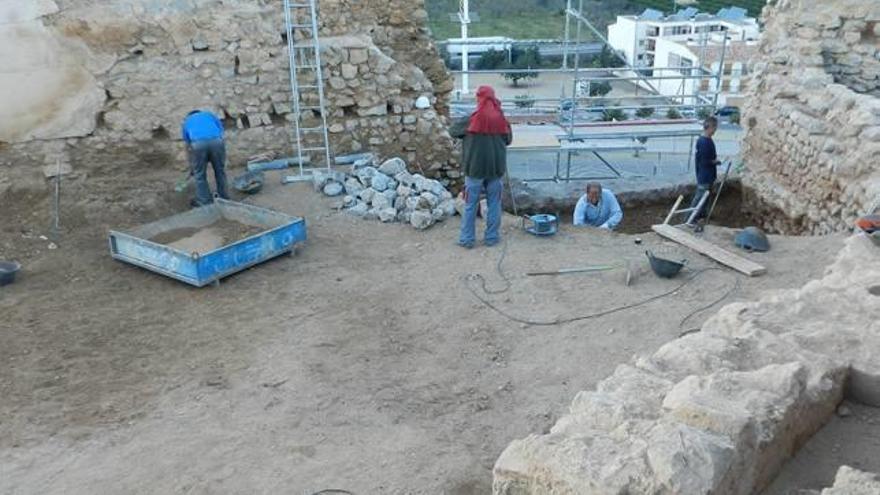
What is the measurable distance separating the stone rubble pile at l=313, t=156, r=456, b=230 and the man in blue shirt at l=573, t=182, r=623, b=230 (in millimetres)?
1567

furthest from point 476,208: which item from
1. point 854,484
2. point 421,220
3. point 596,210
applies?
point 854,484

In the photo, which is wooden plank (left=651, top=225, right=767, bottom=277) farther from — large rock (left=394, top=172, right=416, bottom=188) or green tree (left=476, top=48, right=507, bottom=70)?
green tree (left=476, top=48, right=507, bottom=70)

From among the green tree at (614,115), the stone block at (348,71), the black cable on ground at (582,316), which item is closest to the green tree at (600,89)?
the green tree at (614,115)

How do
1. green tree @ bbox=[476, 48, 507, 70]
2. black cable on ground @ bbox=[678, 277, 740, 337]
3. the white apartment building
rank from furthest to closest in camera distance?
green tree @ bbox=[476, 48, 507, 70]
the white apartment building
black cable on ground @ bbox=[678, 277, 740, 337]

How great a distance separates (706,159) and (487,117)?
152 inches

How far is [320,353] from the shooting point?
651 cm

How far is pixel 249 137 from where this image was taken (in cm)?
1080

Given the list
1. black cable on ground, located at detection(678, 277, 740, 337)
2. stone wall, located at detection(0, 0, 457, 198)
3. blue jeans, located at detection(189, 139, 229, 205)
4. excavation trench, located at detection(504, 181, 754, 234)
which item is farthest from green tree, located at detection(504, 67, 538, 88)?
black cable on ground, located at detection(678, 277, 740, 337)

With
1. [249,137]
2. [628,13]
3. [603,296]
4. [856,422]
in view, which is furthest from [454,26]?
[856,422]

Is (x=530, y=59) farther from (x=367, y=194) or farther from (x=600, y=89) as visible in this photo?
(x=367, y=194)

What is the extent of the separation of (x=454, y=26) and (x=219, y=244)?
40553mm

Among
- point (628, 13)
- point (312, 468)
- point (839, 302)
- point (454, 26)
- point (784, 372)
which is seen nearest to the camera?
point (784, 372)

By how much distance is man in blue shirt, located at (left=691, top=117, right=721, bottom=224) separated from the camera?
10.3 metres

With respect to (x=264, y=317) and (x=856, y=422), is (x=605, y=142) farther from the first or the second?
(x=856, y=422)
